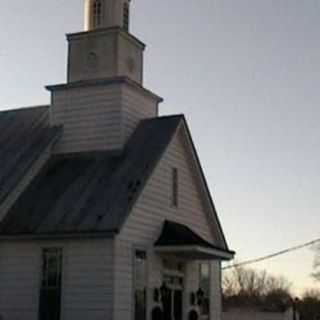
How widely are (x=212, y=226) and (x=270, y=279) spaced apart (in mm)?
70716

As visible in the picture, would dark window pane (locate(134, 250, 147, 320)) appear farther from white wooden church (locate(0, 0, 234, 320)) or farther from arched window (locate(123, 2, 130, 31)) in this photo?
arched window (locate(123, 2, 130, 31))

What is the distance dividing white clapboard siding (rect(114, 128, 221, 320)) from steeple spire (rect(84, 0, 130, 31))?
4.31 meters

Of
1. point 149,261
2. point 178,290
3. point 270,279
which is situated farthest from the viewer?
point 270,279

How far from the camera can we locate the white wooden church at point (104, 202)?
2342 centimetres

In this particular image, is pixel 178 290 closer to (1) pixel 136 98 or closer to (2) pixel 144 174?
(2) pixel 144 174

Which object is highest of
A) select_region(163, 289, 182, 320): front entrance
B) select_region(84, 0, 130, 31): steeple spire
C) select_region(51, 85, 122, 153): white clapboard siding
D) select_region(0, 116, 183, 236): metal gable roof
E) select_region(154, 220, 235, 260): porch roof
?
select_region(84, 0, 130, 31): steeple spire

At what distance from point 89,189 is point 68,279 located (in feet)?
9.48

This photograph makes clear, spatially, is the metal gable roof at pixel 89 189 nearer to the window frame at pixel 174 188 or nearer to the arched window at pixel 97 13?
the window frame at pixel 174 188

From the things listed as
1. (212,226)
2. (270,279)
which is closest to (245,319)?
(212,226)

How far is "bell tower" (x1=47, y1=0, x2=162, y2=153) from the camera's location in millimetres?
27047

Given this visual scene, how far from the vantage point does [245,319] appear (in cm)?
4453

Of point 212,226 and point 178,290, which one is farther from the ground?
point 212,226

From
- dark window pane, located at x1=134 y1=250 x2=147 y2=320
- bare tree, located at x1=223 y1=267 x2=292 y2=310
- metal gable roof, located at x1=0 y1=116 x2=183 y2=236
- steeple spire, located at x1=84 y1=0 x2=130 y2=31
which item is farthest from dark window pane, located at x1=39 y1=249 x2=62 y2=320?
bare tree, located at x1=223 y1=267 x2=292 y2=310

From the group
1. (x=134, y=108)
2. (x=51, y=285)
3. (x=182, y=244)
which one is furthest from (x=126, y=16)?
(x=51, y=285)
